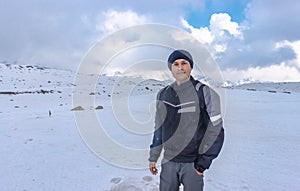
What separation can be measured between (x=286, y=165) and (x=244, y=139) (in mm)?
1802

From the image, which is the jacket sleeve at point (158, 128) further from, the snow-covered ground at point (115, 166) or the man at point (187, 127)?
the snow-covered ground at point (115, 166)

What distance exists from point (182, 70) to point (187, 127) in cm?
44

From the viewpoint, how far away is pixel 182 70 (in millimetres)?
2186

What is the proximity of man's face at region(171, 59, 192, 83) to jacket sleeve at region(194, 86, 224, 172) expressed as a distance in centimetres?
23

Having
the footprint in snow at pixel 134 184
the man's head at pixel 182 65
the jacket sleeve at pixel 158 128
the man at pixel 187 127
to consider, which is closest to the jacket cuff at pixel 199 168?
the man at pixel 187 127

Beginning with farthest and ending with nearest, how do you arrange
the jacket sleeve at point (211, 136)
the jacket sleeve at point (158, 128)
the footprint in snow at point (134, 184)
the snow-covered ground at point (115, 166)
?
the snow-covered ground at point (115, 166)
the footprint in snow at point (134, 184)
the jacket sleeve at point (158, 128)
the jacket sleeve at point (211, 136)

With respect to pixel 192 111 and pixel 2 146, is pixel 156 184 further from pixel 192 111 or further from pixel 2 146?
pixel 2 146

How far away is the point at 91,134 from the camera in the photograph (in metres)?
6.55

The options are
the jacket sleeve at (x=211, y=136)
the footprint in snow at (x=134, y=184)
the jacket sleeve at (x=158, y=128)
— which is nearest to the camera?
the jacket sleeve at (x=211, y=136)

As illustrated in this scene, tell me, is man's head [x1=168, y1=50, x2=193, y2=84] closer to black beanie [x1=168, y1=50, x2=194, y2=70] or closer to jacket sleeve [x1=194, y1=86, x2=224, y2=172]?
black beanie [x1=168, y1=50, x2=194, y2=70]

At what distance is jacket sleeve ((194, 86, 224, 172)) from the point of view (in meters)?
2.02

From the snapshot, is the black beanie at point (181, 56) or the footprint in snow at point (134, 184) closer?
the black beanie at point (181, 56)

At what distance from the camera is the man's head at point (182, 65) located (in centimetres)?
219

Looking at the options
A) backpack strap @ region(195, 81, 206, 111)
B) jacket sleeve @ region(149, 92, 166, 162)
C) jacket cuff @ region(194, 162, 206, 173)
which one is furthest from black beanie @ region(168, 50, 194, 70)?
jacket cuff @ region(194, 162, 206, 173)
